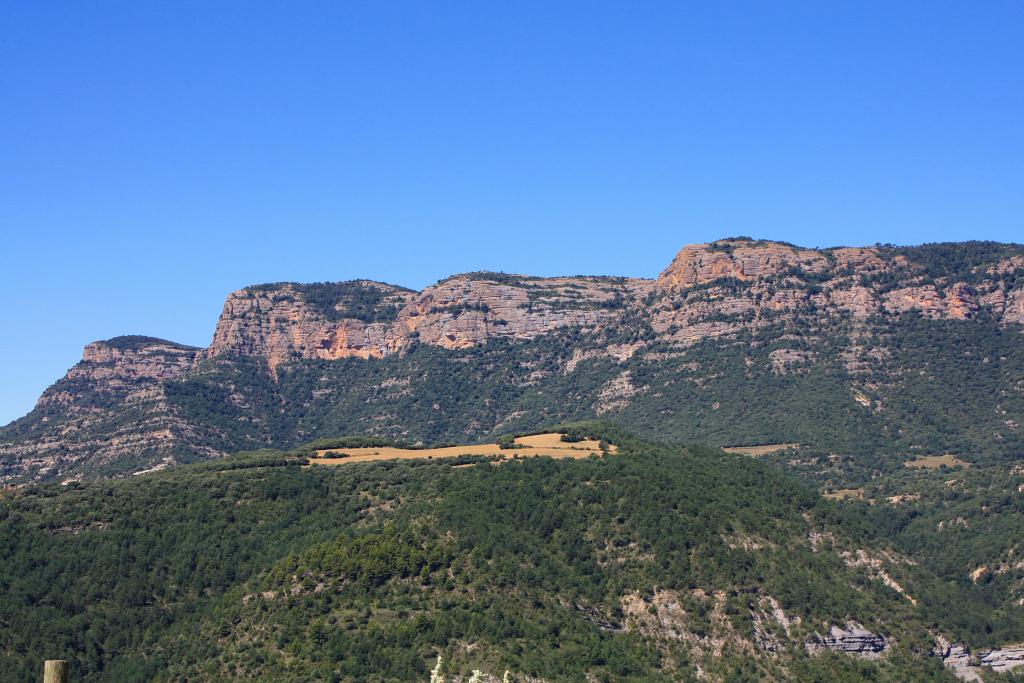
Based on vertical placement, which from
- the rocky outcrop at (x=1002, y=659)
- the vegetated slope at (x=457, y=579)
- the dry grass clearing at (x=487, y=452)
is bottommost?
the rocky outcrop at (x=1002, y=659)

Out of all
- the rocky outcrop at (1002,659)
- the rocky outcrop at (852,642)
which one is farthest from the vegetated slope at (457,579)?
the rocky outcrop at (1002,659)

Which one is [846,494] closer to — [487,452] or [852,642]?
[487,452]

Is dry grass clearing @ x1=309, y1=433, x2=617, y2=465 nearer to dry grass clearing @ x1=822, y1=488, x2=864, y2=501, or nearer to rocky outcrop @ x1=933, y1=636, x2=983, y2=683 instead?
dry grass clearing @ x1=822, y1=488, x2=864, y2=501

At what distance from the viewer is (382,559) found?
12656 centimetres

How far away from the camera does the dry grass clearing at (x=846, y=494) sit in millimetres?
193375

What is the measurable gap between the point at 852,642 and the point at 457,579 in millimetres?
36593

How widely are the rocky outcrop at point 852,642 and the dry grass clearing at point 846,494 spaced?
56.3 m

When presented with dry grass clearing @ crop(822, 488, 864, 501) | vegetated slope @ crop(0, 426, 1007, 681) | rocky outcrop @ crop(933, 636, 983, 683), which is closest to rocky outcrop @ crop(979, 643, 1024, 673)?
rocky outcrop @ crop(933, 636, 983, 683)

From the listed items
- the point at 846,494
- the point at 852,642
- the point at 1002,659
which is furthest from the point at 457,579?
the point at 846,494

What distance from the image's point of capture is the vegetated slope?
384ft

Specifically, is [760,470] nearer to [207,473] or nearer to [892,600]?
[892,600]

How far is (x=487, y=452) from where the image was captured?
178 m

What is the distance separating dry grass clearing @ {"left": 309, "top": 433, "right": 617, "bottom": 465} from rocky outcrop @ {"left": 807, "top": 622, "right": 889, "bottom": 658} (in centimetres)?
4158

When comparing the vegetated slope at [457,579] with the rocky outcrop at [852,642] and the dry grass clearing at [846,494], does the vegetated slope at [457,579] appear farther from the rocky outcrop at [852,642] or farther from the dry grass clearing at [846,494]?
the dry grass clearing at [846,494]
